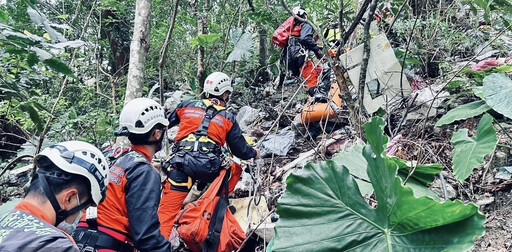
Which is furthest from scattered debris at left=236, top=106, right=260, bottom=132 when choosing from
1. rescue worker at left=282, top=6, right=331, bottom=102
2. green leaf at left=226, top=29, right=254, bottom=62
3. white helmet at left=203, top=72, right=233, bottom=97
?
white helmet at left=203, top=72, right=233, bottom=97

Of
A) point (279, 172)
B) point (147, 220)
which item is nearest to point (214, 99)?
point (279, 172)

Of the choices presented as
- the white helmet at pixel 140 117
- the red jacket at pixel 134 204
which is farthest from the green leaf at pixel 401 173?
the white helmet at pixel 140 117

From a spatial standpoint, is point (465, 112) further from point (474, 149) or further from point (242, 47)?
point (242, 47)

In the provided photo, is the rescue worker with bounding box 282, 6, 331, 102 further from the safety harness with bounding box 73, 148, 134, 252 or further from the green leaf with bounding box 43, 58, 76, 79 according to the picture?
the green leaf with bounding box 43, 58, 76, 79

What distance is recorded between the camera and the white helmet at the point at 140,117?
2.84 m

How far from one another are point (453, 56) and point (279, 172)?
3.24 metres

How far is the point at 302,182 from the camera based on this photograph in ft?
4.69

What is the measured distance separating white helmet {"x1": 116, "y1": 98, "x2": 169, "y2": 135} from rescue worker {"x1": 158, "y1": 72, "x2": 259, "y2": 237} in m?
0.77

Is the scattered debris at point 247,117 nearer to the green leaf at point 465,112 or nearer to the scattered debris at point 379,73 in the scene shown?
the scattered debris at point 379,73

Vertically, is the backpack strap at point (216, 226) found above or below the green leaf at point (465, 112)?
below

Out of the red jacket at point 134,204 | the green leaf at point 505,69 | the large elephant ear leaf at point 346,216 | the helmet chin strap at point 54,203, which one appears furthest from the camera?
the green leaf at point 505,69

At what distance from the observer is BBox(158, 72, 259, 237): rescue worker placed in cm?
370

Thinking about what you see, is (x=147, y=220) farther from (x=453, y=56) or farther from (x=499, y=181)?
(x=453, y=56)

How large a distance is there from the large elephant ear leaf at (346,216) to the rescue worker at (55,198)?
86 cm
